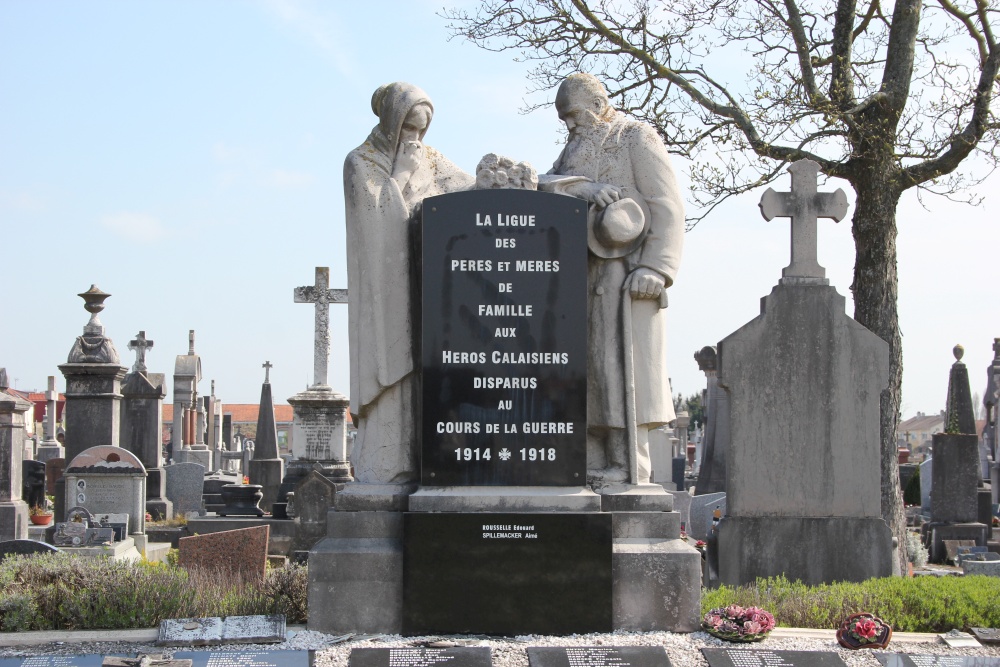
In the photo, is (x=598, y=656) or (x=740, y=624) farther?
(x=740, y=624)

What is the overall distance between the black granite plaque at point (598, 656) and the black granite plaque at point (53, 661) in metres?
2.06

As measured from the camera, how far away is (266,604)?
6445 mm

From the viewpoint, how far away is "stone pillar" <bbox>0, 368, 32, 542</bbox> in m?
15.7

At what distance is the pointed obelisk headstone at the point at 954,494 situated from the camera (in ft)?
48.8

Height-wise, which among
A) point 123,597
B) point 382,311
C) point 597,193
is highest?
point 597,193

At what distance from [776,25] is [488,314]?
8784mm

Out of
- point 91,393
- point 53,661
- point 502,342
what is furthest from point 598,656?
point 91,393

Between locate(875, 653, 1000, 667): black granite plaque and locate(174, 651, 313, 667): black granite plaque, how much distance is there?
2.80 metres

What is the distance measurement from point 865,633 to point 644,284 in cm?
220

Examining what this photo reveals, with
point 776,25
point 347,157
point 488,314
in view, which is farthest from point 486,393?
point 776,25

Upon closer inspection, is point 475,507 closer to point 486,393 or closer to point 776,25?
point 486,393

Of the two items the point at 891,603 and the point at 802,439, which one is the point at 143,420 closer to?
the point at 802,439

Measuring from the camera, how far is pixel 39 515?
61.9 feet

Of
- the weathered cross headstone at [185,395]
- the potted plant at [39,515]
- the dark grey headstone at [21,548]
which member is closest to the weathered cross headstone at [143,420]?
the potted plant at [39,515]
